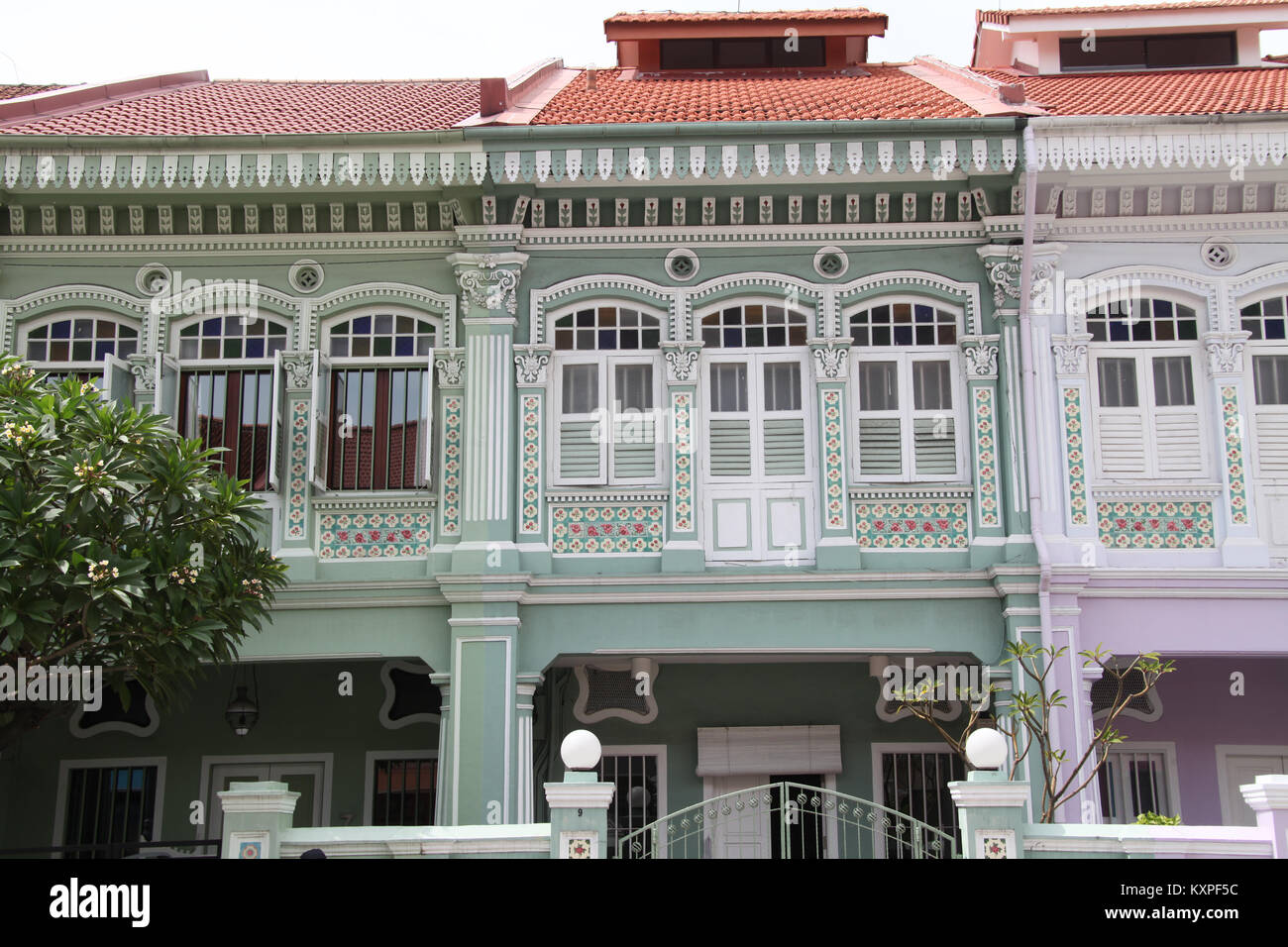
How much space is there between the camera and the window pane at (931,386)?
1243 cm

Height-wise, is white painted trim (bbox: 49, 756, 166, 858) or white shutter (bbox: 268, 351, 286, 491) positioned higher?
white shutter (bbox: 268, 351, 286, 491)

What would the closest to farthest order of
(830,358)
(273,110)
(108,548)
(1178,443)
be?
(108,548) < (1178,443) < (830,358) < (273,110)

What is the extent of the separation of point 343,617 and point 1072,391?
6218 millimetres

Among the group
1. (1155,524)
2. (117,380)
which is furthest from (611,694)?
(117,380)

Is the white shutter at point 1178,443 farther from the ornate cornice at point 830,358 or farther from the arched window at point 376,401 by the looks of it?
the arched window at point 376,401

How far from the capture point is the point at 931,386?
12469mm

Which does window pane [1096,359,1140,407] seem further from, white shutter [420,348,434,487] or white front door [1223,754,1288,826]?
white shutter [420,348,434,487]

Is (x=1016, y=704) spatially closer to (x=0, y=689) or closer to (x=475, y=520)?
(x=475, y=520)

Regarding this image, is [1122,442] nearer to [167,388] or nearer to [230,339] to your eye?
[230,339]

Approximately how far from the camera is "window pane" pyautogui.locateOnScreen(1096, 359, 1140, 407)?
12398mm

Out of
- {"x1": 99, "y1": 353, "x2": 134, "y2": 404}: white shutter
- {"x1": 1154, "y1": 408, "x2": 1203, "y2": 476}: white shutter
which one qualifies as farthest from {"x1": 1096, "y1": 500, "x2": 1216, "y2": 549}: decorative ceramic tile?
{"x1": 99, "y1": 353, "x2": 134, "y2": 404}: white shutter

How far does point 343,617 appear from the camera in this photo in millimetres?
12016

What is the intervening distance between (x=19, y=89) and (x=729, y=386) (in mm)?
8400

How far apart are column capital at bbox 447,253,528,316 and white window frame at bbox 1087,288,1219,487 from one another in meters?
4.80
